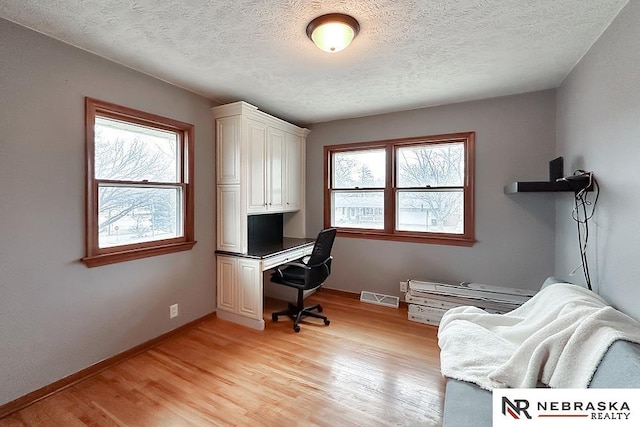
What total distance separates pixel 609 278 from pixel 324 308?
8.58 feet

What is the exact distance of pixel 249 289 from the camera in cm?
295

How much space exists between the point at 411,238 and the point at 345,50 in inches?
90.3

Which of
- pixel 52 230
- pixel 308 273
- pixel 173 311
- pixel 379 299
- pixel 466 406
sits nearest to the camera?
pixel 466 406

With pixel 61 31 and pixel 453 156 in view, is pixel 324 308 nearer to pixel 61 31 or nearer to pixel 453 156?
pixel 453 156

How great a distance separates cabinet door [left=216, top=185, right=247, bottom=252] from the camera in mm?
3004

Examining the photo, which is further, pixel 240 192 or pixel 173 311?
pixel 240 192

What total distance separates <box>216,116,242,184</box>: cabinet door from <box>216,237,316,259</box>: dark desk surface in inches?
31.2

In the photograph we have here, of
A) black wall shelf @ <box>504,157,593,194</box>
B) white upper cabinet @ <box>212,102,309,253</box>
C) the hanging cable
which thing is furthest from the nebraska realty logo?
white upper cabinet @ <box>212,102,309,253</box>

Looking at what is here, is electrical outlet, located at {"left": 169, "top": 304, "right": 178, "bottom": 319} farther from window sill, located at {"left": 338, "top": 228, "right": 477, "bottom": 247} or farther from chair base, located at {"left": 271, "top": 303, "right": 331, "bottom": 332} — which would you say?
window sill, located at {"left": 338, "top": 228, "right": 477, "bottom": 247}

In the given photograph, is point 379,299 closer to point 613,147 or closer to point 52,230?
point 613,147

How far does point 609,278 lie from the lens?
1.76 metres

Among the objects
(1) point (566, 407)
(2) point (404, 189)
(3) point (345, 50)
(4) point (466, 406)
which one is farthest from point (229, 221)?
(1) point (566, 407)

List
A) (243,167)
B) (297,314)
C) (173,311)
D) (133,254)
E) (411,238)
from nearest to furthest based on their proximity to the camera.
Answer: (133,254)
(173,311)
(243,167)
(297,314)
(411,238)

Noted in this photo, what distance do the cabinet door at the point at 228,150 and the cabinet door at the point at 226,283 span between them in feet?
2.97
